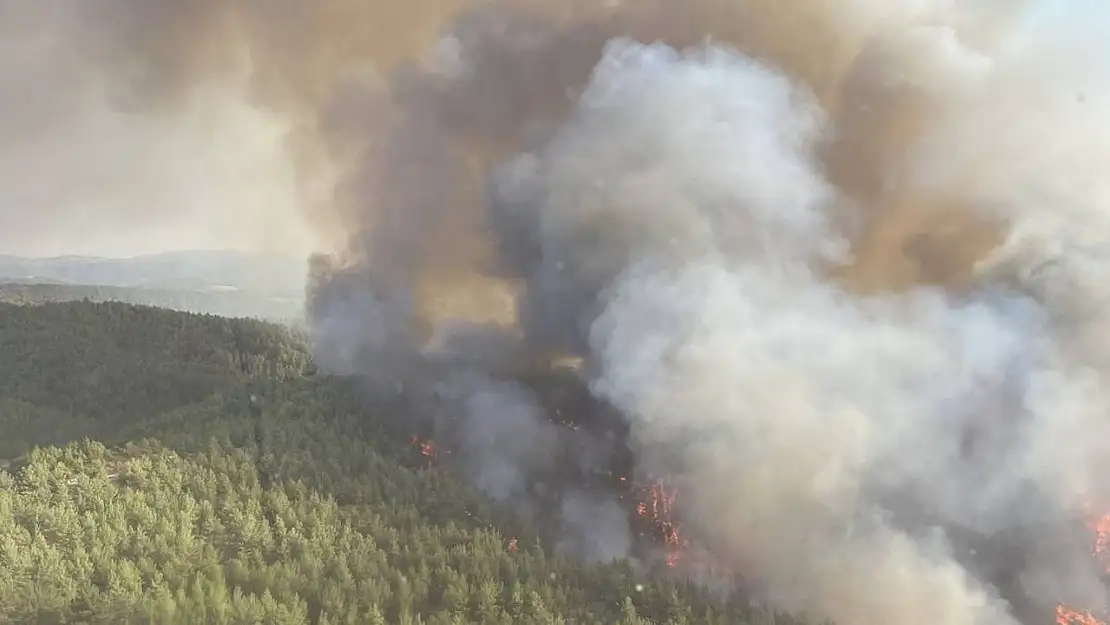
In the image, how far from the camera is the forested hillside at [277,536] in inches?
777

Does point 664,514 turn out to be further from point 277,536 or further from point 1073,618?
point 1073,618

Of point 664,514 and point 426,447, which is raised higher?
point 426,447

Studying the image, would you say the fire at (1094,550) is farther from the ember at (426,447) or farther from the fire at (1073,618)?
the ember at (426,447)

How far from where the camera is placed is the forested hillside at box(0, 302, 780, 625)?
19.7 m

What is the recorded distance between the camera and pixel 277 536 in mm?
25016

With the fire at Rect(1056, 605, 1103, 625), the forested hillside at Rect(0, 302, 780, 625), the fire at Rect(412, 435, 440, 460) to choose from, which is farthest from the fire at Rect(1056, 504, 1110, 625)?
the fire at Rect(412, 435, 440, 460)

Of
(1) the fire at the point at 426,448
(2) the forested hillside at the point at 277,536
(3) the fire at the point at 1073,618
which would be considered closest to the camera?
(2) the forested hillside at the point at 277,536

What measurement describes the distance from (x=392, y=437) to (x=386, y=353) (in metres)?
7.19

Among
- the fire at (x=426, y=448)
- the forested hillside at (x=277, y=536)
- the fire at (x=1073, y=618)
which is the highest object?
the fire at (x=426, y=448)

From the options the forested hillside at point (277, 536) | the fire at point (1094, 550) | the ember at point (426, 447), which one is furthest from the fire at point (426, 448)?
the fire at point (1094, 550)

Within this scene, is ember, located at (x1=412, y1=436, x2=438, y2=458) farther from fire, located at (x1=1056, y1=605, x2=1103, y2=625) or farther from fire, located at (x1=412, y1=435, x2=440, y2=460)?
fire, located at (x1=1056, y1=605, x2=1103, y2=625)

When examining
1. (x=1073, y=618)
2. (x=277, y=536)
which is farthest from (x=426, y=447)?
(x=1073, y=618)

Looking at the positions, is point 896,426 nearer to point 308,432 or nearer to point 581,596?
point 581,596

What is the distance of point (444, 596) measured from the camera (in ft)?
68.6
